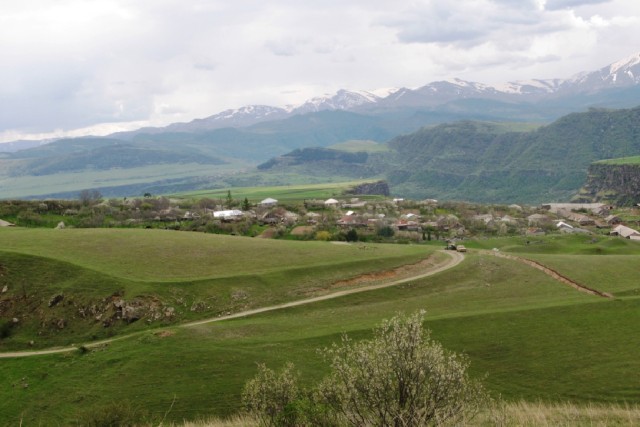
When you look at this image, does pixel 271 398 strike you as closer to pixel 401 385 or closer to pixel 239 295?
pixel 401 385

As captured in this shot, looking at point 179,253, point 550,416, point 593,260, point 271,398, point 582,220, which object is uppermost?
point 179,253

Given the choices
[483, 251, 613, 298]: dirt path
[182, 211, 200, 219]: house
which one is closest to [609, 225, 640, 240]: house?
[483, 251, 613, 298]: dirt path

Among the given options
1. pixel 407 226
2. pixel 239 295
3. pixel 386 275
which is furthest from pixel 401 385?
pixel 407 226

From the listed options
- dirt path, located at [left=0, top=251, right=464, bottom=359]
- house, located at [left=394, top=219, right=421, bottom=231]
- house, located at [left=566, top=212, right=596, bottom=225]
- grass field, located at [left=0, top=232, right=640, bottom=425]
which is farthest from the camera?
house, located at [left=566, top=212, right=596, bottom=225]

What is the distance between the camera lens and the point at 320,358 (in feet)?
163

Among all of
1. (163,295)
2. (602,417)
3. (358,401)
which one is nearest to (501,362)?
(602,417)

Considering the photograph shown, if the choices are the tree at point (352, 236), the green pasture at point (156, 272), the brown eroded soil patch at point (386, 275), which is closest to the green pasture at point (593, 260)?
the brown eroded soil patch at point (386, 275)

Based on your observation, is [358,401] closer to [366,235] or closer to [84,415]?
[84,415]

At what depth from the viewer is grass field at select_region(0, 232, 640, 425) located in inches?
1775

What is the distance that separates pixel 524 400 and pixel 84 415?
117 ft

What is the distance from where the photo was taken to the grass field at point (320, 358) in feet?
148

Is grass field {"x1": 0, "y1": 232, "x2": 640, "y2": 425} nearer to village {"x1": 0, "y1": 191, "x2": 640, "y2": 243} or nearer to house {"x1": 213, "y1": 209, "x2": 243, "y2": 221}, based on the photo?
village {"x1": 0, "y1": 191, "x2": 640, "y2": 243}

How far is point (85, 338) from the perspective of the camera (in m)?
58.7

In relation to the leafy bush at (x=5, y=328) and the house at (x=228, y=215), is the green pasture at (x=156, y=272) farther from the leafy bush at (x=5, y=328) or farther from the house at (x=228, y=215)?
the house at (x=228, y=215)
